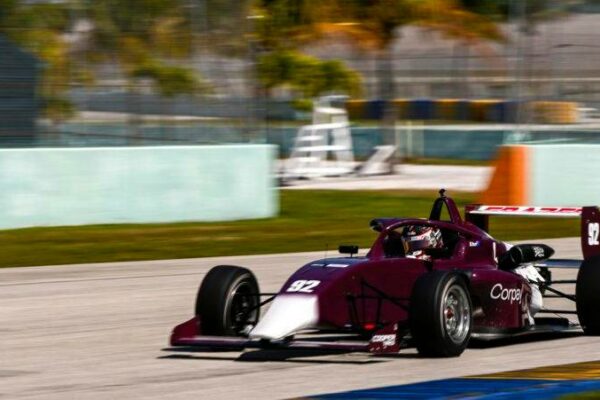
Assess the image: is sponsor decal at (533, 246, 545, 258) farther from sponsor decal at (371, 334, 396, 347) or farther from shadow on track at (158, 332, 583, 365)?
sponsor decal at (371, 334, 396, 347)

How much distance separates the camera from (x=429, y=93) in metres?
39.1

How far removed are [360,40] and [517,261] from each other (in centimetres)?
2136

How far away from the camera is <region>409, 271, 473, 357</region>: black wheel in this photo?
8.41 m

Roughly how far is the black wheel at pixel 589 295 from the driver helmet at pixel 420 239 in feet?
3.33

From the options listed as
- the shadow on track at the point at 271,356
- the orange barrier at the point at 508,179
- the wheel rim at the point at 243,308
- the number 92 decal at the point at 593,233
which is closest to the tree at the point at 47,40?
the orange barrier at the point at 508,179

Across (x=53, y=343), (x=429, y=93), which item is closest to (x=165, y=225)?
(x=53, y=343)

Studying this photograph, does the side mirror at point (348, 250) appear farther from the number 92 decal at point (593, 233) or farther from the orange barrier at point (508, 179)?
the orange barrier at point (508, 179)

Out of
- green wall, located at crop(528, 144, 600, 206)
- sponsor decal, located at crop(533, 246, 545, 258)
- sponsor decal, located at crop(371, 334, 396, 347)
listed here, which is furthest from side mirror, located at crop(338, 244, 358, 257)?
green wall, located at crop(528, 144, 600, 206)

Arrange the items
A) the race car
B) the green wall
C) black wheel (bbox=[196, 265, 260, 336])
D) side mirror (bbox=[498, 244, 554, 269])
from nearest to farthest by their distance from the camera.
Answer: the race car, black wheel (bbox=[196, 265, 260, 336]), side mirror (bbox=[498, 244, 554, 269]), the green wall

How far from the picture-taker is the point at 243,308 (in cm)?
943

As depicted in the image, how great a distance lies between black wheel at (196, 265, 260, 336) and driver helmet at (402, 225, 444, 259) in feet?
3.60

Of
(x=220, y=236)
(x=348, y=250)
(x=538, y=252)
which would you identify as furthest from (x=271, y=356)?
(x=220, y=236)

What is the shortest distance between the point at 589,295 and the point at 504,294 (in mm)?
616

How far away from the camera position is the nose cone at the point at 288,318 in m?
8.38
